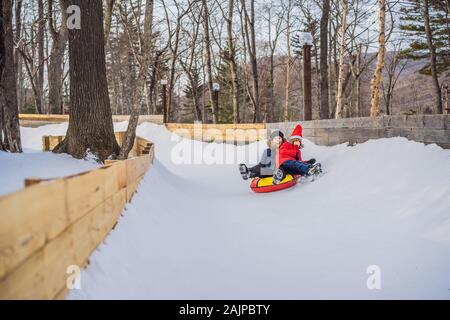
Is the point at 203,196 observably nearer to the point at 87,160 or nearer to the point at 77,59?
the point at 87,160

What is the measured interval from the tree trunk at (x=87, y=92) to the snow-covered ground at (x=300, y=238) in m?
1.37

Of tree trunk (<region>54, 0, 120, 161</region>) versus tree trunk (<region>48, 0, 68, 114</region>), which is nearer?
tree trunk (<region>54, 0, 120, 161</region>)

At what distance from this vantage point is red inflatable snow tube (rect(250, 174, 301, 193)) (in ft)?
25.5

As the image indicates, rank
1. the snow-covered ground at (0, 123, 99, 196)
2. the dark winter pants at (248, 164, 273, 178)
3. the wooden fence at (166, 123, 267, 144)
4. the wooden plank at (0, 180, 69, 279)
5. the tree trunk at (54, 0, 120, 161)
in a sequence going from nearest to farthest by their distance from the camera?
the wooden plank at (0, 180, 69, 279)
the snow-covered ground at (0, 123, 99, 196)
the tree trunk at (54, 0, 120, 161)
the dark winter pants at (248, 164, 273, 178)
the wooden fence at (166, 123, 267, 144)

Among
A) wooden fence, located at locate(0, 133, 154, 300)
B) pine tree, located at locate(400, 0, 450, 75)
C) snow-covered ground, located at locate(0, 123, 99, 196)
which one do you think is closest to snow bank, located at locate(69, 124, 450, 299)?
wooden fence, located at locate(0, 133, 154, 300)

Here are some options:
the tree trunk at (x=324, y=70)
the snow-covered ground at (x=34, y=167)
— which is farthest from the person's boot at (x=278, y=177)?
the tree trunk at (x=324, y=70)

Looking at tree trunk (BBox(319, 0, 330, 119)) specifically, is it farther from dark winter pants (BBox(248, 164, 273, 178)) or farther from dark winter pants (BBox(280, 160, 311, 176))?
dark winter pants (BBox(280, 160, 311, 176))

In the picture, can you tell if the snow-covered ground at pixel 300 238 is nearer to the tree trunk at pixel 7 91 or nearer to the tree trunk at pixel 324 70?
the tree trunk at pixel 7 91

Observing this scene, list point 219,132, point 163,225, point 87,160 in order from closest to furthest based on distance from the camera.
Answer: point 163,225
point 87,160
point 219,132

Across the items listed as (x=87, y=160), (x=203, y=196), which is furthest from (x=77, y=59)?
(x=203, y=196)

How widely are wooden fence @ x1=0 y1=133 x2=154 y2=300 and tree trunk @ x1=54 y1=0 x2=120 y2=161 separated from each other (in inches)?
192

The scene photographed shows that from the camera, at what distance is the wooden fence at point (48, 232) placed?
1.60m
